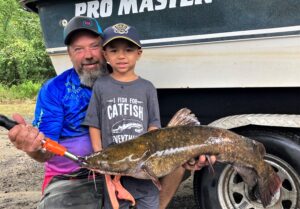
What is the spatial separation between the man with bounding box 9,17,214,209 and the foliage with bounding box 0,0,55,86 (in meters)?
15.9

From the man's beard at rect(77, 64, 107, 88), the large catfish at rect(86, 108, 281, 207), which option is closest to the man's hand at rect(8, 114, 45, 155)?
the large catfish at rect(86, 108, 281, 207)

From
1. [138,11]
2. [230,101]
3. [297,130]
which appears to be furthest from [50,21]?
[297,130]

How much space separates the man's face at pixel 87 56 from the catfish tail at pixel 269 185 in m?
1.31

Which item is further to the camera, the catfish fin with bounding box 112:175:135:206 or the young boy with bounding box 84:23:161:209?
the young boy with bounding box 84:23:161:209

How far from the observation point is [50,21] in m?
3.87

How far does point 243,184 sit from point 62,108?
1410 millimetres

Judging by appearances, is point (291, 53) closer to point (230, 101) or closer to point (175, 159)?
point (230, 101)

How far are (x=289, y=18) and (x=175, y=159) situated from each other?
3.79 feet

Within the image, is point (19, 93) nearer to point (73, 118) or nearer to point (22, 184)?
point (22, 184)

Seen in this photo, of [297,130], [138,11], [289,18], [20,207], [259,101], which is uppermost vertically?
[138,11]

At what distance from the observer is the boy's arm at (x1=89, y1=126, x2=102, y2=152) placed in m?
2.84

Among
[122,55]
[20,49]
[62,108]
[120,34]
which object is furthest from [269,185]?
[20,49]

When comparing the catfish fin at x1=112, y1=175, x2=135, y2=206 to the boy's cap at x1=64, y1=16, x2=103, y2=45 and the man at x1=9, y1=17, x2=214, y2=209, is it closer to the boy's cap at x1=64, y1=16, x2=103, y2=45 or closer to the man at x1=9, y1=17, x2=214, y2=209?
the man at x1=9, y1=17, x2=214, y2=209

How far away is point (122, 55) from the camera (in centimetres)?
284
